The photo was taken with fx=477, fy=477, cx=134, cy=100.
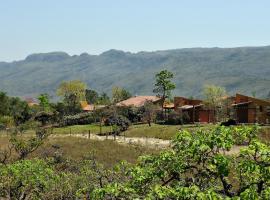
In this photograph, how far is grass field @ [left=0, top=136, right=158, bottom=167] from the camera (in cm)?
4081

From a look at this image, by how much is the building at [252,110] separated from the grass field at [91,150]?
31.3m

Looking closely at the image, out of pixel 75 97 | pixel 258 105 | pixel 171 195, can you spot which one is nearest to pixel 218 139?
pixel 171 195

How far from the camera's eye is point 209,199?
28.0ft

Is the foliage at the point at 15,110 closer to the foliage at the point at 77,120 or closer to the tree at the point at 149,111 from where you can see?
the foliage at the point at 77,120

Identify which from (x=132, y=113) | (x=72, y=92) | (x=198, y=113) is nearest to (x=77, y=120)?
(x=132, y=113)

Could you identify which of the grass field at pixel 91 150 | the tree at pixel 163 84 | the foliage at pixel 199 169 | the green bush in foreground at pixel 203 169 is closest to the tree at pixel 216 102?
the tree at pixel 163 84

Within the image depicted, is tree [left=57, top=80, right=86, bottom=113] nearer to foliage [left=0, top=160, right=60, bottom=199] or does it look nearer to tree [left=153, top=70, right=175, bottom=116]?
tree [left=153, top=70, right=175, bottom=116]

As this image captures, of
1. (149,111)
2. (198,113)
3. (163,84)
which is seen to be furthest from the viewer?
(163,84)

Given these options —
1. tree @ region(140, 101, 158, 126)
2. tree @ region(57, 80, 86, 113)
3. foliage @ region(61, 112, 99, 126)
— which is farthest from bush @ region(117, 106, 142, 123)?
tree @ region(57, 80, 86, 113)

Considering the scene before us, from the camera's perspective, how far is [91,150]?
4303 cm

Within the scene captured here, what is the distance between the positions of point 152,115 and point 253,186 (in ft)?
236

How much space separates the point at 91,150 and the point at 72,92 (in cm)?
6688

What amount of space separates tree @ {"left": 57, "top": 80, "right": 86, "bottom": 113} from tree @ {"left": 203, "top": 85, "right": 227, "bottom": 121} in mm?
31637

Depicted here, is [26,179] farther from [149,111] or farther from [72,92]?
[72,92]
